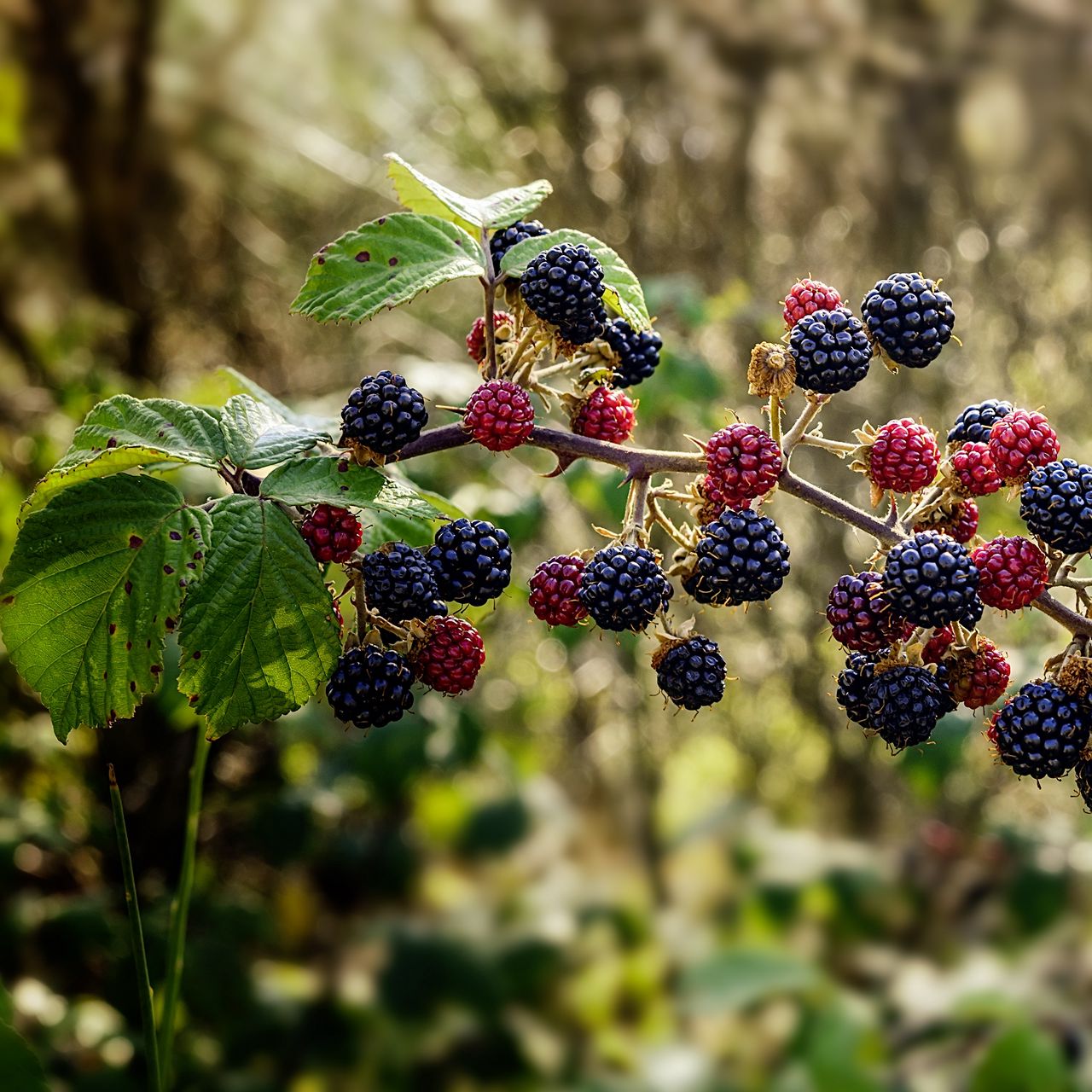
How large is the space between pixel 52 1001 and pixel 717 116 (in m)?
4.31

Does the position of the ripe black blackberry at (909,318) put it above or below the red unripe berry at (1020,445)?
above

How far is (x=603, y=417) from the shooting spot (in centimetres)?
109

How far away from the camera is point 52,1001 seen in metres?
2.67

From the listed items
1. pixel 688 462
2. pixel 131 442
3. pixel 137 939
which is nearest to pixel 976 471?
pixel 688 462

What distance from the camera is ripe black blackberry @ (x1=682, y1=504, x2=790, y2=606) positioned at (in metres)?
0.93

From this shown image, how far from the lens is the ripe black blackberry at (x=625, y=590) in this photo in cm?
95

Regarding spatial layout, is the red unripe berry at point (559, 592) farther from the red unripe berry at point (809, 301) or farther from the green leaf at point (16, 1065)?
the green leaf at point (16, 1065)

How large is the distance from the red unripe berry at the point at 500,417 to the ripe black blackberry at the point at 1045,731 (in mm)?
525

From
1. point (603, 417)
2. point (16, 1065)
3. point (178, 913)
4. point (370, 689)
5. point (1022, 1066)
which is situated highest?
point (603, 417)

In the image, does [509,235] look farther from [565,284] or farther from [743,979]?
[743,979]

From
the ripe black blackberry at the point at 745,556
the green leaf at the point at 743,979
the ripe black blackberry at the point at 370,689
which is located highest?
the ripe black blackberry at the point at 745,556

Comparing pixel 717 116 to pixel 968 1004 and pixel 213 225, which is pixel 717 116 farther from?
pixel 968 1004

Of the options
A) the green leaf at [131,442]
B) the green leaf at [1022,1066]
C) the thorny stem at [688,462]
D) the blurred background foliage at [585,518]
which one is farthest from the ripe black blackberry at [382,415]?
the green leaf at [1022,1066]

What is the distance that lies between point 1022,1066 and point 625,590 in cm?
256
